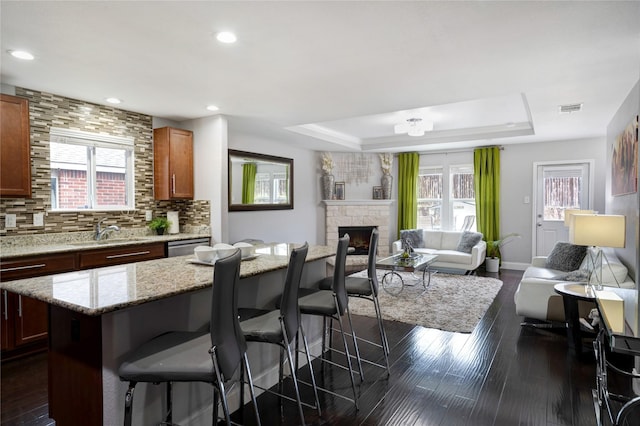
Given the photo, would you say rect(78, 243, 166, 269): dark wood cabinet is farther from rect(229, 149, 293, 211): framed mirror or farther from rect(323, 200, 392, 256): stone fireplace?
rect(323, 200, 392, 256): stone fireplace

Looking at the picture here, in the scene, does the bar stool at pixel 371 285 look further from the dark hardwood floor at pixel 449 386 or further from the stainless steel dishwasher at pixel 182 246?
the stainless steel dishwasher at pixel 182 246

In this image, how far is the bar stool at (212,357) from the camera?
4.52 feet

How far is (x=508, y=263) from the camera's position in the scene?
278 inches

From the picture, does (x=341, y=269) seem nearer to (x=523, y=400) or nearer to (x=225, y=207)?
(x=523, y=400)

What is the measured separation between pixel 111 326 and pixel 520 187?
7272 mm

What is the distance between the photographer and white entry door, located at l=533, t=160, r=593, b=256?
20.9ft

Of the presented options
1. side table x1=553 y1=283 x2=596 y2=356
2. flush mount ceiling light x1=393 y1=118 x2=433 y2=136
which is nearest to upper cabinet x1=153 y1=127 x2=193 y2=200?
flush mount ceiling light x1=393 y1=118 x2=433 y2=136

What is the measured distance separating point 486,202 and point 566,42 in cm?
497

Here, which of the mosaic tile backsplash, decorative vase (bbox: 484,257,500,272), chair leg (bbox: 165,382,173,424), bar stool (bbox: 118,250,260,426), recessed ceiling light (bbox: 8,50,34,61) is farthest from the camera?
decorative vase (bbox: 484,257,500,272)

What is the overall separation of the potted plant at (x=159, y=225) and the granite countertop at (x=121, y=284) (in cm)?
242

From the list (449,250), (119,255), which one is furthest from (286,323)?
(449,250)

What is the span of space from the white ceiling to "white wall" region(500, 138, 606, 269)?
218 centimetres

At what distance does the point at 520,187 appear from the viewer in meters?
6.93

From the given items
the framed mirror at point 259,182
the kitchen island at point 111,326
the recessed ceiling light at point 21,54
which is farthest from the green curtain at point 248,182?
the kitchen island at point 111,326
